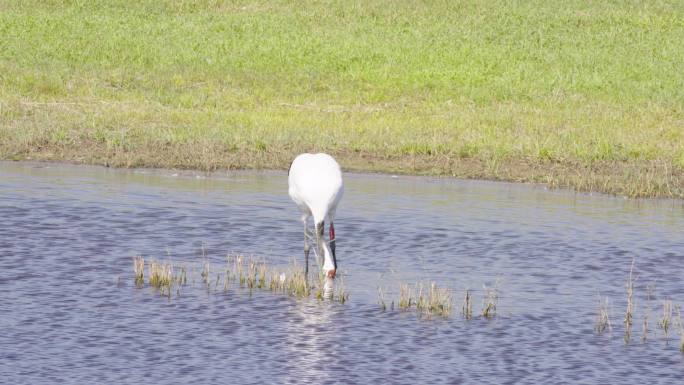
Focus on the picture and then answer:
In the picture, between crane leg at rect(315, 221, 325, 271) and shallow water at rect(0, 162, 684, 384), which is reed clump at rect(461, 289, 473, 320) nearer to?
shallow water at rect(0, 162, 684, 384)

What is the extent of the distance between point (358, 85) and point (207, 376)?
70.7 feet

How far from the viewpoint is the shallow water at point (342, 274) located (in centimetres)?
1077

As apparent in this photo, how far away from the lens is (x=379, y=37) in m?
38.5

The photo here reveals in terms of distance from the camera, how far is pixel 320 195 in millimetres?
13820

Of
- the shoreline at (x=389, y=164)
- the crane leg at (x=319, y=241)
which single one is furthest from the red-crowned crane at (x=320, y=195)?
the shoreline at (x=389, y=164)

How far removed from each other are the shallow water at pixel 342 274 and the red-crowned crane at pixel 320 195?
1.32 feet

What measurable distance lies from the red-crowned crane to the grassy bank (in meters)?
7.41

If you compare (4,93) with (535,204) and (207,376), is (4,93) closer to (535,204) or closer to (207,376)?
(535,204)

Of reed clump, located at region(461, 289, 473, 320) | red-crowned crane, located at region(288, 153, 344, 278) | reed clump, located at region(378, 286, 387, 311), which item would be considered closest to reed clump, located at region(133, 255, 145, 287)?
red-crowned crane, located at region(288, 153, 344, 278)

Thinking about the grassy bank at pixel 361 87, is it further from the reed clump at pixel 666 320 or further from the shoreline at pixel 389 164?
the reed clump at pixel 666 320

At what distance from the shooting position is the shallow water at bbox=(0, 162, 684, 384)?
35.3ft

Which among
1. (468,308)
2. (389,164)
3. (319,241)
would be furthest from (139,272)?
(389,164)

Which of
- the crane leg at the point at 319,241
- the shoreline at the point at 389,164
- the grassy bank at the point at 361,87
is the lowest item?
the crane leg at the point at 319,241

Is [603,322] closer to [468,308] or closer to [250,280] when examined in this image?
[468,308]
